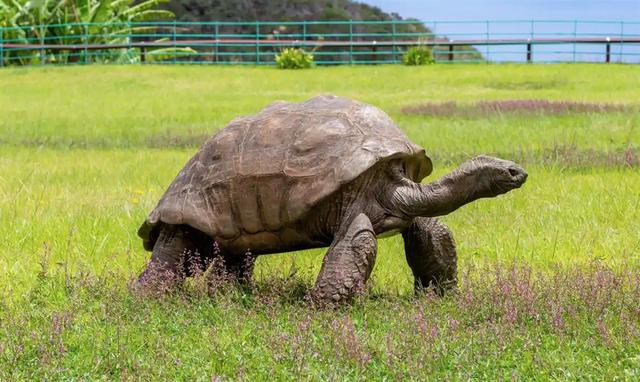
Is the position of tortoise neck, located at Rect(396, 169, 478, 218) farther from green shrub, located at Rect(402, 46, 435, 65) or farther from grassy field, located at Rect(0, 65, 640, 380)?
green shrub, located at Rect(402, 46, 435, 65)

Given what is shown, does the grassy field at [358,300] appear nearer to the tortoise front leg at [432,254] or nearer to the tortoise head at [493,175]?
the tortoise front leg at [432,254]

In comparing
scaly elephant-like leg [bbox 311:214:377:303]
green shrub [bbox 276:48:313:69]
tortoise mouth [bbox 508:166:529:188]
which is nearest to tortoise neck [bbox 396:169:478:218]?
tortoise mouth [bbox 508:166:529:188]

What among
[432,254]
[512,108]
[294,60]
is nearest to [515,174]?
[432,254]

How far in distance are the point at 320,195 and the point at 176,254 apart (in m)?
1.20

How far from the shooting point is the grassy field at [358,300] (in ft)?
15.1

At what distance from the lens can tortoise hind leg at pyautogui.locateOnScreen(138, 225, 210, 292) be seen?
19.9 feet

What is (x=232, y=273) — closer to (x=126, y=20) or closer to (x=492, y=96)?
(x=492, y=96)

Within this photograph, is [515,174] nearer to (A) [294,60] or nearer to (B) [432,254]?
(B) [432,254]

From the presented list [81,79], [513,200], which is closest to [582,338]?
[513,200]

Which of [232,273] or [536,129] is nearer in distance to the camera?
[232,273]

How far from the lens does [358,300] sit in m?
5.50

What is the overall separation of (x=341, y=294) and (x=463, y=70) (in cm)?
2926

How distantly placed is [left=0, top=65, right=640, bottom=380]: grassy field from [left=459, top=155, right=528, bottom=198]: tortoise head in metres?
0.54

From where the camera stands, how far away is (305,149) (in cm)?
574
